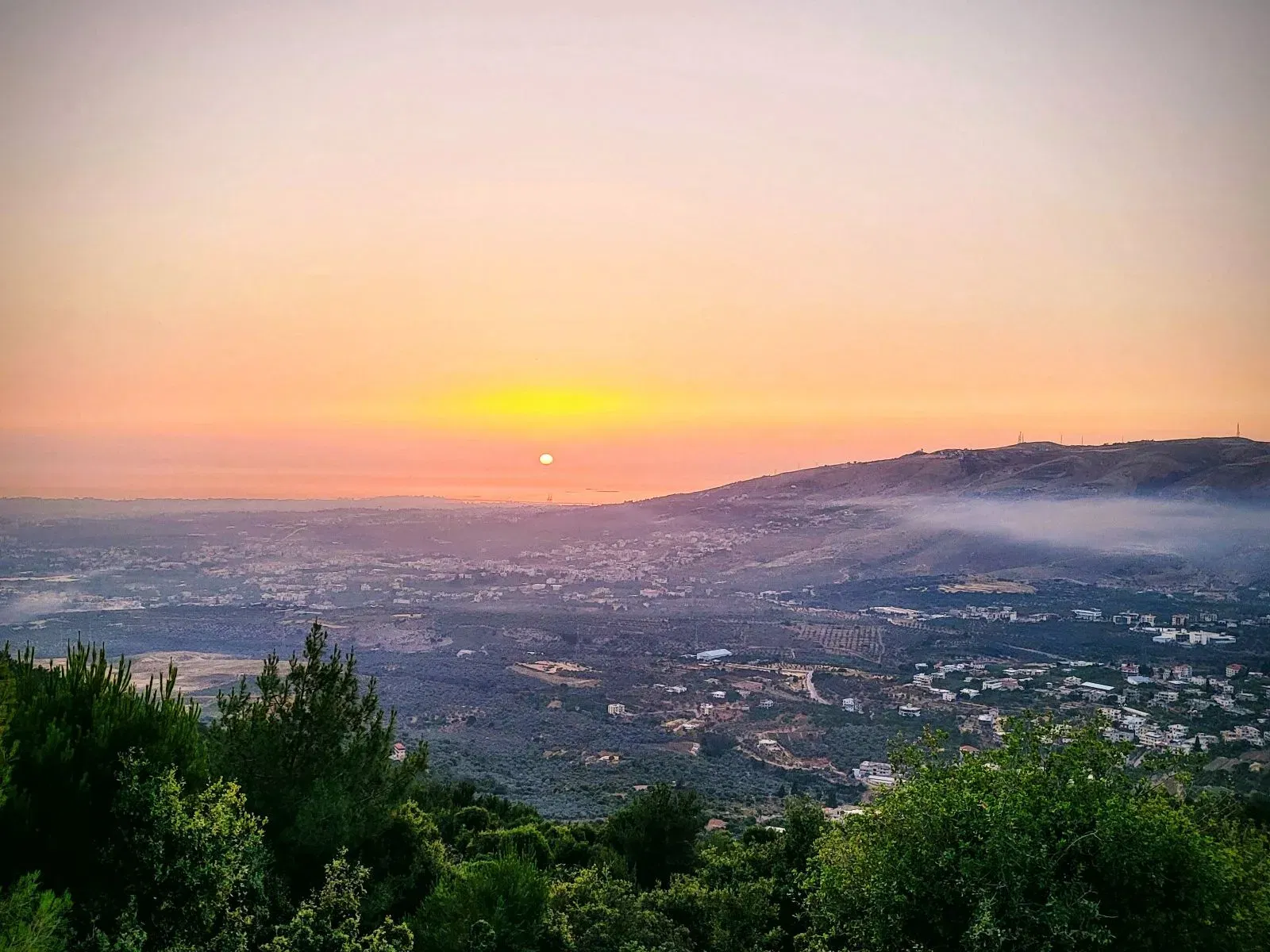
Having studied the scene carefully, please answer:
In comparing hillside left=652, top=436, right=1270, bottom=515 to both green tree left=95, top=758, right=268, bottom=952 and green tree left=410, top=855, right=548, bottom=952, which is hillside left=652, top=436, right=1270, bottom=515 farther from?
green tree left=95, top=758, right=268, bottom=952

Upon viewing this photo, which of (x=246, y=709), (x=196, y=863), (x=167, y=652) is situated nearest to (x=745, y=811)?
(x=246, y=709)

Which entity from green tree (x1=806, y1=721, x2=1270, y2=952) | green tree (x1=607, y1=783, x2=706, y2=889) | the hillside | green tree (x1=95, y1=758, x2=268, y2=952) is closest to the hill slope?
the hillside

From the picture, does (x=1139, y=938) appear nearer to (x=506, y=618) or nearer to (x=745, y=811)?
(x=745, y=811)

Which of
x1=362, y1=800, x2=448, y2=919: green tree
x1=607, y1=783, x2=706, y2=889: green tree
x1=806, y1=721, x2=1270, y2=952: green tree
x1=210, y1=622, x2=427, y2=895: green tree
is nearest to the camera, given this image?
x1=806, y1=721, x2=1270, y2=952: green tree

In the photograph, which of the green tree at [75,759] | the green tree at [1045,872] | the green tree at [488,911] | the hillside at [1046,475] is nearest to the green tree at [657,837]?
the green tree at [488,911]

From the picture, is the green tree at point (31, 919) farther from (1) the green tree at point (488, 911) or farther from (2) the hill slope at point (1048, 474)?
(2) the hill slope at point (1048, 474)

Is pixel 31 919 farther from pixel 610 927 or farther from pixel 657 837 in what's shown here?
pixel 657 837

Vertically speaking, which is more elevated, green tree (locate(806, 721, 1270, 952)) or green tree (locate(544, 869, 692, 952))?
green tree (locate(806, 721, 1270, 952))
